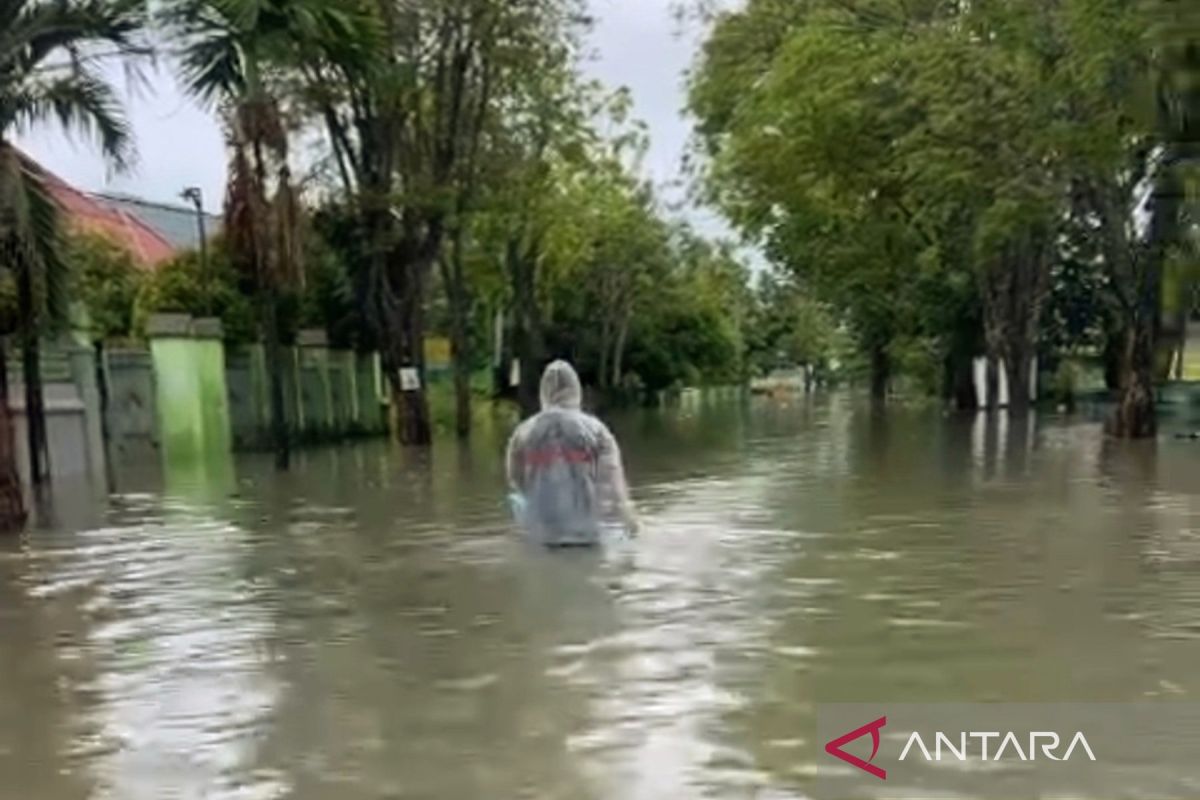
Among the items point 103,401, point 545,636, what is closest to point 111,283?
point 103,401

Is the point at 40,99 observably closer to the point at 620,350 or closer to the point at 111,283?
the point at 111,283

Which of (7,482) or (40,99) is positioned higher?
(40,99)

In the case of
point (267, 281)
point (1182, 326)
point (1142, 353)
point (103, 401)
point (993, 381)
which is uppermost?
point (267, 281)

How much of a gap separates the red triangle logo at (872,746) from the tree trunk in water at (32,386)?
12237 mm

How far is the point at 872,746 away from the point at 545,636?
2.81 metres

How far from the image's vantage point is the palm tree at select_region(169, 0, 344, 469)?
15359 millimetres

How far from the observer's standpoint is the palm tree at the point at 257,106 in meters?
15.4

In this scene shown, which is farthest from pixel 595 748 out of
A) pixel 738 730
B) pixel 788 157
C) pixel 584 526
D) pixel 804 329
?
pixel 804 329

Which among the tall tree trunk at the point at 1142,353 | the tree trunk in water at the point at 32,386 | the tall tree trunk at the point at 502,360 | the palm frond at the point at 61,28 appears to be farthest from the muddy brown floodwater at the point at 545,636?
the tall tree trunk at the point at 502,360

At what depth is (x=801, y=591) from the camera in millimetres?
9594

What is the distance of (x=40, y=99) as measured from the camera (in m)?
14.6

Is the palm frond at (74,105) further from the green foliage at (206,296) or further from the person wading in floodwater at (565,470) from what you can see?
the green foliage at (206,296)

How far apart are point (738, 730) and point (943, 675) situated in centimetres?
133

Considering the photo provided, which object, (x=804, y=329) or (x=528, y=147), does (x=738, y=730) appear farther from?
(x=804, y=329)
